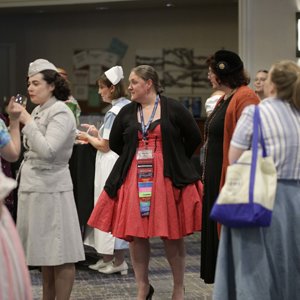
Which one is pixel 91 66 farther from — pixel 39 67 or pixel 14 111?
pixel 14 111

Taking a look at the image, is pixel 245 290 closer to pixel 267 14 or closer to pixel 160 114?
pixel 160 114

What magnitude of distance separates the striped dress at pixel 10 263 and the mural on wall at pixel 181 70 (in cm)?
891

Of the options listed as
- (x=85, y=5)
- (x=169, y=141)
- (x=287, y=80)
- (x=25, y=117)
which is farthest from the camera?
(x=85, y=5)

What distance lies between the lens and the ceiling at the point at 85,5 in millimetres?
10320

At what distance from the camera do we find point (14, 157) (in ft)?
10.6

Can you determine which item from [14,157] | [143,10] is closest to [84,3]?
[143,10]

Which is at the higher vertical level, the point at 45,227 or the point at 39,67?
the point at 39,67

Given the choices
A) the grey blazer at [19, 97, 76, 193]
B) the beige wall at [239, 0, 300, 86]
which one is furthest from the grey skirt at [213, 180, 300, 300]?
the beige wall at [239, 0, 300, 86]

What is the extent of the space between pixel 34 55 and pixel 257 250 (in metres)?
9.99

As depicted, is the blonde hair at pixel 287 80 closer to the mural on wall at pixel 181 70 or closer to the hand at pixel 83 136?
the hand at pixel 83 136

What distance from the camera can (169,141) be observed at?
14.1ft

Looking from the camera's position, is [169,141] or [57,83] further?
[169,141]

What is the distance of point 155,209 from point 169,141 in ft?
1.37

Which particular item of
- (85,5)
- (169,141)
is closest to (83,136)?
(169,141)
